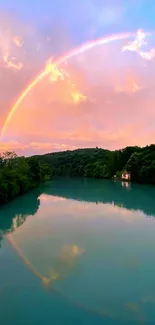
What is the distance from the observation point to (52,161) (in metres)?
114

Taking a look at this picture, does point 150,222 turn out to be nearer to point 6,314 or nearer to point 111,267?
point 111,267

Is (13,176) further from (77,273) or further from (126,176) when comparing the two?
(126,176)

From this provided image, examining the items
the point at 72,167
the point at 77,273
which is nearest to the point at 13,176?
the point at 77,273

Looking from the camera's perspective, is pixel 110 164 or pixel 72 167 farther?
pixel 72 167

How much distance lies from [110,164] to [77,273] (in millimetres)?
64788

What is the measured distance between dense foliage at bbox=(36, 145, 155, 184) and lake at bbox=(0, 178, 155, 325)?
38934 millimetres

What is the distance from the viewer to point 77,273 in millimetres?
8891

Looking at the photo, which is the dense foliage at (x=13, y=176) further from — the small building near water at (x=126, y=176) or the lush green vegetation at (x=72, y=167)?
the small building near water at (x=126, y=176)

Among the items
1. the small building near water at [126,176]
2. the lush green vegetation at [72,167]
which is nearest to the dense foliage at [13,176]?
the lush green vegetation at [72,167]

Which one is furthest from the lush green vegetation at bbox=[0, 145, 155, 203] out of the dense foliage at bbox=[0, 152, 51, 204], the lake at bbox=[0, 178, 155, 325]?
the lake at bbox=[0, 178, 155, 325]

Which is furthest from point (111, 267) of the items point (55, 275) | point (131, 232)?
point (131, 232)

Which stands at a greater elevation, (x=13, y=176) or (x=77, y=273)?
(x=13, y=176)

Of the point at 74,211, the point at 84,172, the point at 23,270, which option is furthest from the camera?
the point at 84,172

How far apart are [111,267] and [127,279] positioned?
103 centimetres
